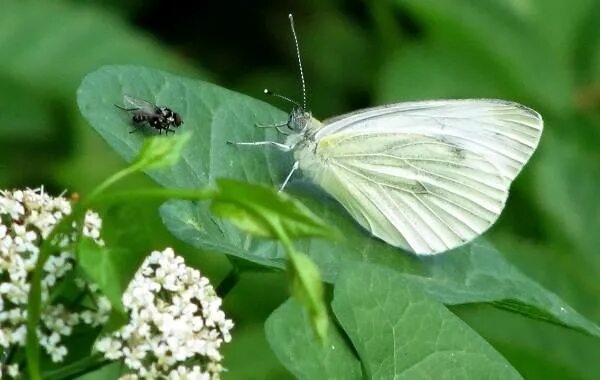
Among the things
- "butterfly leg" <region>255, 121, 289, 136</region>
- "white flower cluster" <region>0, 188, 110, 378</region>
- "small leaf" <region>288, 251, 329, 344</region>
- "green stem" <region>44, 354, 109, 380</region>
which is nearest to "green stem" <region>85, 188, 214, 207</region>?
"small leaf" <region>288, 251, 329, 344</region>

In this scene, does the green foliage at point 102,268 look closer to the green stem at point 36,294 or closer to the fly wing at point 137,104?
the green stem at point 36,294

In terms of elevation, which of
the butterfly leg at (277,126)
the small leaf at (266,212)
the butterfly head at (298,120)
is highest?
the small leaf at (266,212)

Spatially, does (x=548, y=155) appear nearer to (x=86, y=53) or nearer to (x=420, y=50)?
(x=420, y=50)

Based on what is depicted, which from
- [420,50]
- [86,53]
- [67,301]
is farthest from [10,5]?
[67,301]

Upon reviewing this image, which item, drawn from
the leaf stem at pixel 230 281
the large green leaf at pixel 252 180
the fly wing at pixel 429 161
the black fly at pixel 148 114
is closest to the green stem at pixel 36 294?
the large green leaf at pixel 252 180

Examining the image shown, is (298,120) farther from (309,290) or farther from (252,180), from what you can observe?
(309,290)

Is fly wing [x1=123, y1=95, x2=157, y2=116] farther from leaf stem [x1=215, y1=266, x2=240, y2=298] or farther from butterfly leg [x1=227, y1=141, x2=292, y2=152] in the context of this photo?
leaf stem [x1=215, y1=266, x2=240, y2=298]
